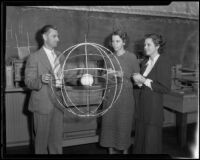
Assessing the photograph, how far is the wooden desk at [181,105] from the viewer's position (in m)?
2.27

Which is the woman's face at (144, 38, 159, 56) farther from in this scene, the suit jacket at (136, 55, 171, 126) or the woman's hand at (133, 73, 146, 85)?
the woman's hand at (133, 73, 146, 85)

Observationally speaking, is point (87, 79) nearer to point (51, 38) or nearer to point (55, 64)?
point (55, 64)

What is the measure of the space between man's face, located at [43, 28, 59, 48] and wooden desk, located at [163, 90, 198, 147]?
1.09 metres

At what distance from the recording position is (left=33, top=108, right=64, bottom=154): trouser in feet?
7.25

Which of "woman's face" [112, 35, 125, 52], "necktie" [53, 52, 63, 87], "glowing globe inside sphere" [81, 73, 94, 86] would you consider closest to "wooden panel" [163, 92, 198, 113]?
"woman's face" [112, 35, 125, 52]

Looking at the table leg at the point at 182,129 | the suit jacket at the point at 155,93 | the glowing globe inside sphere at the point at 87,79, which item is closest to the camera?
the glowing globe inside sphere at the point at 87,79

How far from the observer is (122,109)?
7.37ft

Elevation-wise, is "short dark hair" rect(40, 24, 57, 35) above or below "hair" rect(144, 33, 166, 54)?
above

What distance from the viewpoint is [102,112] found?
224 centimetres

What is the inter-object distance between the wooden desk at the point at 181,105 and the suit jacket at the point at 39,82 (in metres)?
1.03

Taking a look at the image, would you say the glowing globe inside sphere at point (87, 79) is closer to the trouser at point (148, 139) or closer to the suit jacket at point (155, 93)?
the suit jacket at point (155, 93)

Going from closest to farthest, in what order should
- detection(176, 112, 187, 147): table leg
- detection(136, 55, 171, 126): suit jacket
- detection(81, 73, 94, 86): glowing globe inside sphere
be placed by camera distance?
1. detection(81, 73, 94, 86): glowing globe inside sphere
2. detection(136, 55, 171, 126): suit jacket
3. detection(176, 112, 187, 147): table leg

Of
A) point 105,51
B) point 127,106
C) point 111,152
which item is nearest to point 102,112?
point 127,106

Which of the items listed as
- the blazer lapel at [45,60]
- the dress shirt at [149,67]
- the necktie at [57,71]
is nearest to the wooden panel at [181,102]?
→ the dress shirt at [149,67]
